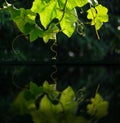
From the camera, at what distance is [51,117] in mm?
1489

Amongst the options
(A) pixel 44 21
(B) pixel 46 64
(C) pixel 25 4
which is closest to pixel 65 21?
(A) pixel 44 21

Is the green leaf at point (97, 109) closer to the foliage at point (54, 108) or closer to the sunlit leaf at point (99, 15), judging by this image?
the foliage at point (54, 108)

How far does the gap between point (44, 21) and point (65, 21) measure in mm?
35

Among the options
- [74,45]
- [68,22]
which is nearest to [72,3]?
[68,22]

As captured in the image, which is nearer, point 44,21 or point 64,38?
point 44,21

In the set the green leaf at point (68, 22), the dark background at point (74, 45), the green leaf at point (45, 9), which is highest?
the green leaf at point (45, 9)

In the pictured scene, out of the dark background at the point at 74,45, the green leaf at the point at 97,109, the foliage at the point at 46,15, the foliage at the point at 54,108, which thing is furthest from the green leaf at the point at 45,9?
the dark background at the point at 74,45

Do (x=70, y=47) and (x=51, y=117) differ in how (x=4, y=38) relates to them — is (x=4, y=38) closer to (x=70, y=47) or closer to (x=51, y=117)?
(x=70, y=47)

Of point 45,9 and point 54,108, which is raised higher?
point 45,9

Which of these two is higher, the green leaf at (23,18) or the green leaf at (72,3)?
the green leaf at (72,3)

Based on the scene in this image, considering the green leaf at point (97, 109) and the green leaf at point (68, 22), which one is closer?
the green leaf at point (68, 22)

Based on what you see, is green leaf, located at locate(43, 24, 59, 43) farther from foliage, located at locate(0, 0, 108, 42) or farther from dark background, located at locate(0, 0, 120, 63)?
dark background, located at locate(0, 0, 120, 63)

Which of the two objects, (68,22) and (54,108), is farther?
(54,108)

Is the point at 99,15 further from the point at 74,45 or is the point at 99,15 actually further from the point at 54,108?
the point at 74,45
